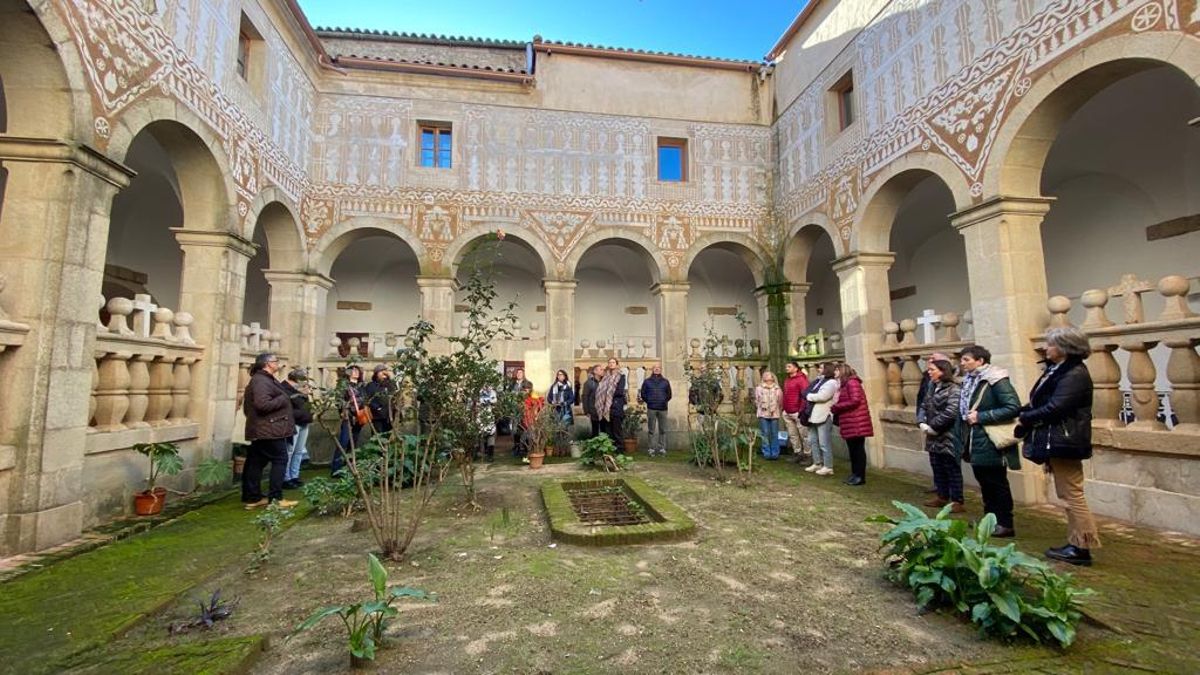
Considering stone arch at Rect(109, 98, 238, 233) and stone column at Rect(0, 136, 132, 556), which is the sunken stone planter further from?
stone arch at Rect(109, 98, 238, 233)

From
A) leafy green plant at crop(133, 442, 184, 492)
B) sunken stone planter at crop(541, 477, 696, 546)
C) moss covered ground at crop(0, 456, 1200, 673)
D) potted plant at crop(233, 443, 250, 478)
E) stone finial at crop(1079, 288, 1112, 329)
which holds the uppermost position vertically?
stone finial at crop(1079, 288, 1112, 329)

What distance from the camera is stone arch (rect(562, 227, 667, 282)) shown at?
35.2 feet

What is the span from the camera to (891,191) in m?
8.00

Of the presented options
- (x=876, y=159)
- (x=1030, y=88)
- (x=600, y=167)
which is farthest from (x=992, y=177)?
(x=600, y=167)

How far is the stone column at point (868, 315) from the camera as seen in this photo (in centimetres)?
806

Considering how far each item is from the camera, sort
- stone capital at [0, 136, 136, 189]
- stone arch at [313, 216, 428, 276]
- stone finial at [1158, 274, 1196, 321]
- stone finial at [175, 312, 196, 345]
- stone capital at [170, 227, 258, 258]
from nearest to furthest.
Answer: stone capital at [0, 136, 136, 189] → stone finial at [1158, 274, 1196, 321] → stone finial at [175, 312, 196, 345] → stone capital at [170, 227, 258, 258] → stone arch at [313, 216, 428, 276]

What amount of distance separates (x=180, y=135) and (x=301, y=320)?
380 centimetres

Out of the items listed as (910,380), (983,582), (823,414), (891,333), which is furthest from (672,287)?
(983,582)

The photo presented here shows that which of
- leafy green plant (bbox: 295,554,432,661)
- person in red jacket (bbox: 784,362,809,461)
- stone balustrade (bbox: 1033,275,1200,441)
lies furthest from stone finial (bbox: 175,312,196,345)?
stone balustrade (bbox: 1033,275,1200,441)

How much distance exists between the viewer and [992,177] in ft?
19.6

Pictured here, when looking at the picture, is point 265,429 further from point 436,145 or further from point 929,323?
point 929,323

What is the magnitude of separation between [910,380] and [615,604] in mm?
6416

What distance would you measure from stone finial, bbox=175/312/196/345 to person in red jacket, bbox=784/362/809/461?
855 cm

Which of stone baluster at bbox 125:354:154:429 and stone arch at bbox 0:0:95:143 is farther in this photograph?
stone baluster at bbox 125:354:154:429
